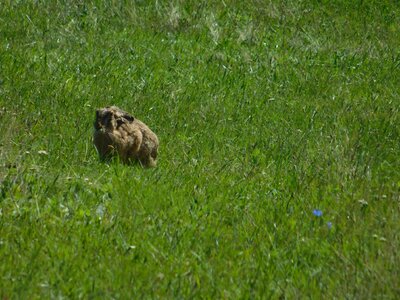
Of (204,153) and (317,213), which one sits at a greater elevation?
(317,213)

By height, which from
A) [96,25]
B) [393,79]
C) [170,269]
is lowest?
[96,25]

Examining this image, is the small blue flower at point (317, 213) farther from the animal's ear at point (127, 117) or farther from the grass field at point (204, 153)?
the animal's ear at point (127, 117)

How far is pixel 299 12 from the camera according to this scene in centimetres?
1423

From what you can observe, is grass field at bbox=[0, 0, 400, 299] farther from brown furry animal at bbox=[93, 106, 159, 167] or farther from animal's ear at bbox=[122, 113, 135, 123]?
animal's ear at bbox=[122, 113, 135, 123]

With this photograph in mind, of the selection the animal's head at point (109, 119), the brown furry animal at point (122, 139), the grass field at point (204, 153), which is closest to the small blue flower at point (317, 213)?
the grass field at point (204, 153)

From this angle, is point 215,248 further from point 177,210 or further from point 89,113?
point 89,113

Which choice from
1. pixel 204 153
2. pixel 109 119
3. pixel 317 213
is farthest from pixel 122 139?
pixel 317 213

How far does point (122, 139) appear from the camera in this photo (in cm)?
787

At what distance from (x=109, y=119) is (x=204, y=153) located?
1.10 meters

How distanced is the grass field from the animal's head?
31 cm

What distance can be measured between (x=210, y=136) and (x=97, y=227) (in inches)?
113

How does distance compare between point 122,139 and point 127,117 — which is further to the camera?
point 127,117

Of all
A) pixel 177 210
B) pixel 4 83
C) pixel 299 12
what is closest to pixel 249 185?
pixel 177 210

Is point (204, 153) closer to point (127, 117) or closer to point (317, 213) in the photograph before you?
point (127, 117)
